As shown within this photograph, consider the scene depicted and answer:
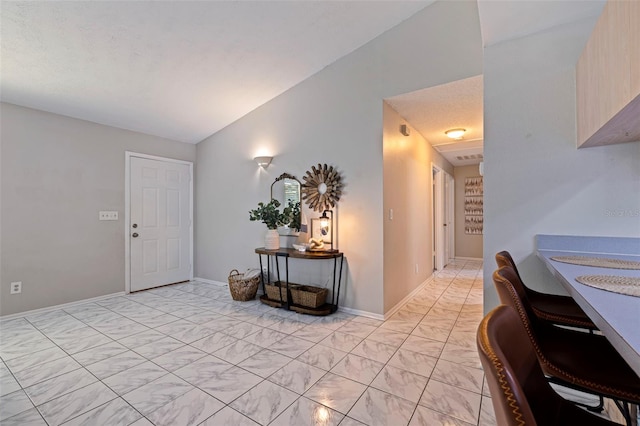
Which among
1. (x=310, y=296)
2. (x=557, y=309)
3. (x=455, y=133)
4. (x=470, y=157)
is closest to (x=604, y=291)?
(x=557, y=309)

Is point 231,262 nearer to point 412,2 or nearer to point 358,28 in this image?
point 358,28

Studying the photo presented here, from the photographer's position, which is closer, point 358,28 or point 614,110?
point 614,110

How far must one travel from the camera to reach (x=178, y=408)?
1720 millimetres

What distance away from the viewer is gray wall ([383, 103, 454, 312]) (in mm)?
3211

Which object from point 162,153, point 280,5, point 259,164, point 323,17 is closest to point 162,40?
point 280,5

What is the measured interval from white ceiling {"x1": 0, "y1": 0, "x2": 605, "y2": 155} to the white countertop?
1.47m

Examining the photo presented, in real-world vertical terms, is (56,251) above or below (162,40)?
below

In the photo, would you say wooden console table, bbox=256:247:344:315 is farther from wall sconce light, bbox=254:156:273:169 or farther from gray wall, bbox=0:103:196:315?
gray wall, bbox=0:103:196:315

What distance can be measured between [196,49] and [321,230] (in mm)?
2311

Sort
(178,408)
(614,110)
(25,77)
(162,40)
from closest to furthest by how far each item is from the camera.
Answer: (614,110) < (178,408) < (162,40) < (25,77)

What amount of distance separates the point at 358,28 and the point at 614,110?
2.36 metres

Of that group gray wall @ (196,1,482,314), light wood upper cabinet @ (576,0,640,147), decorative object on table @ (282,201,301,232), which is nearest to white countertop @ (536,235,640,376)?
light wood upper cabinet @ (576,0,640,147)

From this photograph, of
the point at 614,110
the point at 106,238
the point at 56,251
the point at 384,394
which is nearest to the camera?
the point at 614,110

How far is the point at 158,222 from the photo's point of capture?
452cm
